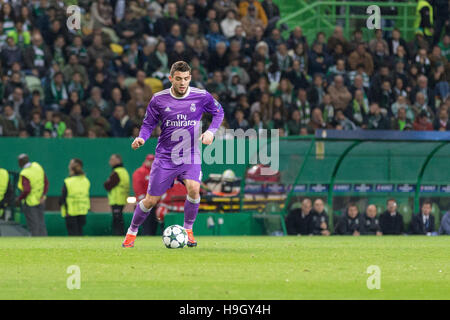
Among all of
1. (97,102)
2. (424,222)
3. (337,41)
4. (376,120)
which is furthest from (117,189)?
(337,41)

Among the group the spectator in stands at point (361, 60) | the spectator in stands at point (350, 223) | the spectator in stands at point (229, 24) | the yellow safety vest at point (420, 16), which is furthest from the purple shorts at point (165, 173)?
the yellow safety vest at point (420, 16)

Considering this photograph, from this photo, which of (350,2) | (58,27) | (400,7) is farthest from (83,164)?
(400,7)

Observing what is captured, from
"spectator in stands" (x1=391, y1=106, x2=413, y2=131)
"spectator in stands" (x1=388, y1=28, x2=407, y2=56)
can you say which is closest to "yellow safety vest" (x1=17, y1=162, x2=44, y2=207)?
"spectator in stands" (x1=391, y1=106, x2=413, y2=131)

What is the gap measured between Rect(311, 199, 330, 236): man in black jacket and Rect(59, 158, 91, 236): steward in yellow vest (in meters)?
4.64

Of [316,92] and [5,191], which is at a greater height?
[316,92]

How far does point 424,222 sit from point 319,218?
2328 millimetres

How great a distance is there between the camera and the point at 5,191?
2022cm

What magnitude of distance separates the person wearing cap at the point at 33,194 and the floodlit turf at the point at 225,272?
573 cm

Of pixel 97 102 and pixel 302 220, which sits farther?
pixel 97 102

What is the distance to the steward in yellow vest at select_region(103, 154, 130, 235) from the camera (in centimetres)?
2023

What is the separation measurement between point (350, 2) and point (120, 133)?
879 cm

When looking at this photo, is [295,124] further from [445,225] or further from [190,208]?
[190,208]

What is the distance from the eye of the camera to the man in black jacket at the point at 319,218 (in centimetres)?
2002

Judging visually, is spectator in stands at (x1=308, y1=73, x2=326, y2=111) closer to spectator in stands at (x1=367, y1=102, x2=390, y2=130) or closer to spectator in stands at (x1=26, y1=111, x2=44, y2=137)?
spectator in stands at (x1=367, y1=102, x2=390, y2=130)
